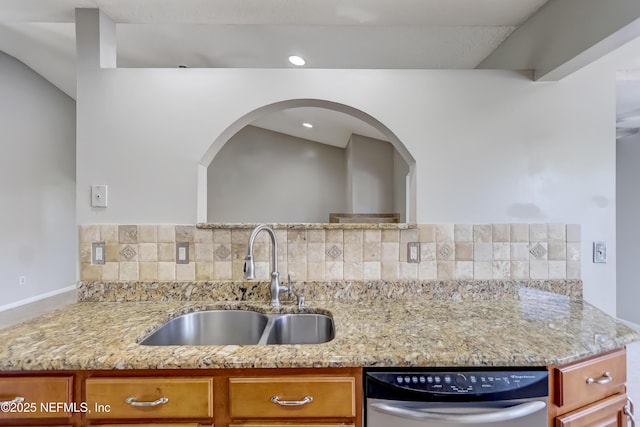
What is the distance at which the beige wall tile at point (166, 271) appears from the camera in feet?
5.39

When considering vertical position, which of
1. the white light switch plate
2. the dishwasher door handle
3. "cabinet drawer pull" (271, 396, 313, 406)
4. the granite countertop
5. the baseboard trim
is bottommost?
the baseboard trim

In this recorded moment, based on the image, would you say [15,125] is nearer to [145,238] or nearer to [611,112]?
[145,238]

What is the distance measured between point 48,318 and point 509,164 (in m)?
2.33

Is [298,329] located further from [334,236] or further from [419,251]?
[419,251]

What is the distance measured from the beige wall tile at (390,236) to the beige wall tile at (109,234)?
1.40 m

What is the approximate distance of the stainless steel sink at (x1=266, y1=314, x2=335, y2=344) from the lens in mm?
1507

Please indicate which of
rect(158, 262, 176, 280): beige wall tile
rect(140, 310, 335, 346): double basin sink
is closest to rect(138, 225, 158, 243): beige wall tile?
rect(158, 262, 176, 280): beige wall tile

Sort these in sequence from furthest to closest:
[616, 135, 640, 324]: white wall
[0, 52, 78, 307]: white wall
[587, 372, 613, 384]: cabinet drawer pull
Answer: [0, 52, 78, 307]: white wall, [616, 135, 640, 324]: white wall, [587, 372, 613, 384]: cabinet drawer pull

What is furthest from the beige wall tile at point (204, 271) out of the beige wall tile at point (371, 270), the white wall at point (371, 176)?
the white wall at point (371, 176)

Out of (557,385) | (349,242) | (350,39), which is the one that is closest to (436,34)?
(350,39)

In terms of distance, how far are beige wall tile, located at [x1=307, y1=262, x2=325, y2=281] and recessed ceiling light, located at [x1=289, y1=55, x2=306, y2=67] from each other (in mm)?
1857

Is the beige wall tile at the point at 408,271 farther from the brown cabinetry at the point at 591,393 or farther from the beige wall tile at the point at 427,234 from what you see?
the brown cabinetry at the point at 591,393

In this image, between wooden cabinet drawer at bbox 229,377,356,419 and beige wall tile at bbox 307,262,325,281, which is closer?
wooden cabinet drawer at bbox 229,377,356,419

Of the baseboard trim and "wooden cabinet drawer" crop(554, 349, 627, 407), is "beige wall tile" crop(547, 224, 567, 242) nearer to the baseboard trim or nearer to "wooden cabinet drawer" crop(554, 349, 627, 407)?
"wooden cabinet drawer" crop(554, 349, 627, 407)
